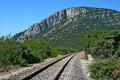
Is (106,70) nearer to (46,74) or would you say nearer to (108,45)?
(46,74)

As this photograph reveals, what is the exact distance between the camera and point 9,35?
5062cm

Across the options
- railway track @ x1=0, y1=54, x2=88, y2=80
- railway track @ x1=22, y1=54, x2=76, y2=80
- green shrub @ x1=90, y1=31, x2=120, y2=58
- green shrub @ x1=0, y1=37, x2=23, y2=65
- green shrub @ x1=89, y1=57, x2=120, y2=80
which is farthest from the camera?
green shrub @ x1=90, y1=31, x2=120, y2=58

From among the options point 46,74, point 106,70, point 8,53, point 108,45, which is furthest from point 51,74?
point 108,45

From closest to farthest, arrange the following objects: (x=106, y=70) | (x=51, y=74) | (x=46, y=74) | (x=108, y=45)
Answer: (x=106, y=70)
(x=46, y=74)
(x=51, y=74)
(x=108, y=45)

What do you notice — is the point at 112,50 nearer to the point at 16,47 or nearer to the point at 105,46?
the point at 105,46

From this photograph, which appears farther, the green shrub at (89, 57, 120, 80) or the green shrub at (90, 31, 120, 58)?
the green shrub at (90, 31, 120, 58)

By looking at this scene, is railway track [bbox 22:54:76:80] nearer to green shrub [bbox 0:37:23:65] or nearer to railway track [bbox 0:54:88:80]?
railway track [bbox 0:54:88:80]

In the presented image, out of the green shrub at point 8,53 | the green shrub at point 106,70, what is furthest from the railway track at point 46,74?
the green shrub at point 8,53

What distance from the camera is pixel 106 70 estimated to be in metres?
25.5

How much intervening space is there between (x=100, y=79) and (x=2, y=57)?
73.3 ft

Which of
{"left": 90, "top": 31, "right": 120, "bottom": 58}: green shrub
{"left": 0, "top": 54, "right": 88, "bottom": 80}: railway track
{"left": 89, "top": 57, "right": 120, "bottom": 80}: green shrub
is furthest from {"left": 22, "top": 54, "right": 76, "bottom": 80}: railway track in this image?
{"left": 90, "top": 31, "right": 120, "bottom": 58}: green shrub

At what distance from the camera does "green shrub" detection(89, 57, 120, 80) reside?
24.0 metres

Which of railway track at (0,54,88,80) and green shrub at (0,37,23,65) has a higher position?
green shrub at (0,37,23,65)

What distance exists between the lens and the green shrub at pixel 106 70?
2403cm
